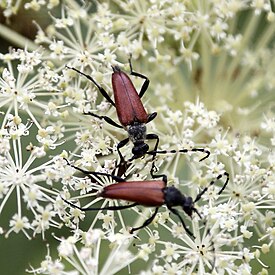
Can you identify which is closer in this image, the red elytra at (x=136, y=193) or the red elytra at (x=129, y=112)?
the red elytra at (x=136, y=193)

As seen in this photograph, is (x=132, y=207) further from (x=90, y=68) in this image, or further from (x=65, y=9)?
(x=65, y=9)

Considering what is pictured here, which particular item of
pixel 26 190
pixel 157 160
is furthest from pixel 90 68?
pixel 26 190

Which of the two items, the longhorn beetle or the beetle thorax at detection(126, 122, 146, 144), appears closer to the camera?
the longhorn beetle

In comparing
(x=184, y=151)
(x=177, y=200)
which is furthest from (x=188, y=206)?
(x=184, y=151)

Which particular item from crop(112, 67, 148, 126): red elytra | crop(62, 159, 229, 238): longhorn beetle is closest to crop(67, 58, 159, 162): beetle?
crop(112, 67, 148, 126): red elytra

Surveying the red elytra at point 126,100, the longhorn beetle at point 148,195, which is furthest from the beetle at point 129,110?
the longhorn beetle at point 148,195

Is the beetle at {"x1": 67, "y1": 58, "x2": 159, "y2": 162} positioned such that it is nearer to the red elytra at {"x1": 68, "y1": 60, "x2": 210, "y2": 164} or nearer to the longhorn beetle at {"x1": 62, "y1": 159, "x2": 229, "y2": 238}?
the red elytra at {"x1": 68, "y1": 60, "x2": 210, "y2": 164}

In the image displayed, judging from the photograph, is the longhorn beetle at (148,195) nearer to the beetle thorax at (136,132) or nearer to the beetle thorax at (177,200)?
the beetle thorax at (177,200)
